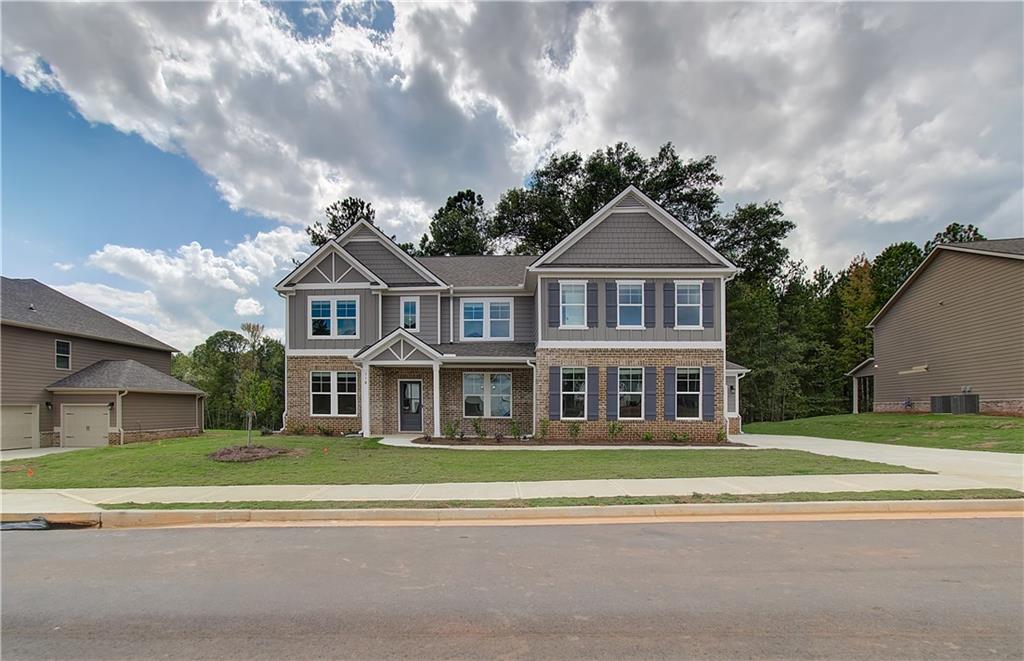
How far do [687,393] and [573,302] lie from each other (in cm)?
513

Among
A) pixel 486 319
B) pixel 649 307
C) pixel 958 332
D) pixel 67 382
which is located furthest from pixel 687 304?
pixel 67 382

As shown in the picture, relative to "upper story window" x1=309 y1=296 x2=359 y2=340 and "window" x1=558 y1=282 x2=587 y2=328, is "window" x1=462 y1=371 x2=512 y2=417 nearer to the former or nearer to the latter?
"window" x1=558 y1=282 x2=587 y2=328

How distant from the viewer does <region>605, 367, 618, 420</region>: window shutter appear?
1908 centimetres

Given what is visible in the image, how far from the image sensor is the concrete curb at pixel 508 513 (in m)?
8.12

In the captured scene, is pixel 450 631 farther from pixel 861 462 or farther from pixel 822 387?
pixel 822 387

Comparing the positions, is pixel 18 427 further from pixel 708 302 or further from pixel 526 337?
pixel 708 302

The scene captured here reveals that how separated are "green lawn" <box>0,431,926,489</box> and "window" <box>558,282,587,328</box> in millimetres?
5479

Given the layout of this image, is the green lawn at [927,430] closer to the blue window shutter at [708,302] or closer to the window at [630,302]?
the blue window shutter at [708,302]

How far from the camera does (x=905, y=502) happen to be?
27.5ft

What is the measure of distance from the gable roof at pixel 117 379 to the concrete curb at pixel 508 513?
1829 cm

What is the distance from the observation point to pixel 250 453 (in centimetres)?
1373

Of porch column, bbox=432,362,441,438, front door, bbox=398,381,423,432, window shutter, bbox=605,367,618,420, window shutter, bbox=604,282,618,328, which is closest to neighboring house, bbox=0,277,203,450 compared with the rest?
front door, bbox=398,381,423,432

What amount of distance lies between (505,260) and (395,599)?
2085 centimetres

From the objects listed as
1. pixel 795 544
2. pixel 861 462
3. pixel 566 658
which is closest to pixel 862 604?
pixel 795 544
